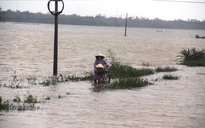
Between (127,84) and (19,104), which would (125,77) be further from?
(19,104)

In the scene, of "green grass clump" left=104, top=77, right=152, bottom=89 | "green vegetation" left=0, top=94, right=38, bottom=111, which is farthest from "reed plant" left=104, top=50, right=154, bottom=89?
"green vegetation" left=0, top=94, right=38, bottom=111

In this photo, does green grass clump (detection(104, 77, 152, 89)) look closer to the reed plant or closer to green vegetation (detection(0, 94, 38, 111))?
the reed plant

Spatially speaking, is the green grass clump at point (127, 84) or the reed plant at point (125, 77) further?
the reed plant at point (125, 77)

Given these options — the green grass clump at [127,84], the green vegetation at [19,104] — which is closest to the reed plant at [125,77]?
the green grass clump at [127,84]

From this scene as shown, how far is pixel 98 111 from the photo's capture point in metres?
9.88

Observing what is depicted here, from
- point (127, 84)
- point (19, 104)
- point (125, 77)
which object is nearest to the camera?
point (19, 104)

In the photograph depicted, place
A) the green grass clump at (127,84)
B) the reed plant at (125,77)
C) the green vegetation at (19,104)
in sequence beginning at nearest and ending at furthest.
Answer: the green vegetation at (19,104)
the green grass clump at (127,84)
the reed plant at (125,77)

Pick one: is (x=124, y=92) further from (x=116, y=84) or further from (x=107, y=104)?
(x=107, y=104)

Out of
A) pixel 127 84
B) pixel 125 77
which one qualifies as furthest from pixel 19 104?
pixel 125 77

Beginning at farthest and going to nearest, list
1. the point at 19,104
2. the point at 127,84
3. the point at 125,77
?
the point at 125,77 → the point at 127,84 → the point at 19,104

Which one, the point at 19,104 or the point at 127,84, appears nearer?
the point at 19,104

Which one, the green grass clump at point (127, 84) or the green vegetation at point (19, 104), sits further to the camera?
the green grass clump at point (127, 84)

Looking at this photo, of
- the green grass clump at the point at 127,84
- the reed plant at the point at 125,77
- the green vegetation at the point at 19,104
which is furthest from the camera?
the reed plant at the point at 125,77

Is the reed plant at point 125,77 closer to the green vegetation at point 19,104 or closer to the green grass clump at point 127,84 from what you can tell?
the green grass clump at point 127,84
